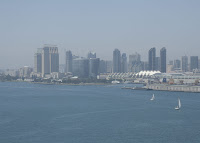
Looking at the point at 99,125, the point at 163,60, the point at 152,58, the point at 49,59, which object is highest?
the point at 152,58

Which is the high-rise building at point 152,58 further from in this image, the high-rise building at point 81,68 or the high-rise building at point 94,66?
the high-rise building at point 81,68

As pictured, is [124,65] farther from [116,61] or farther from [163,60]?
[163,60]

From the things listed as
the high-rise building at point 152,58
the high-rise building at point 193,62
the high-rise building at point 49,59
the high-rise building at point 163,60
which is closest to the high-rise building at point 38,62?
the high-rise building at point 49,59

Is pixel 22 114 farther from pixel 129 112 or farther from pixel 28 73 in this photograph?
pixel 28 73

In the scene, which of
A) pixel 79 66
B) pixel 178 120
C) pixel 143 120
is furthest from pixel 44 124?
pixel 79 66

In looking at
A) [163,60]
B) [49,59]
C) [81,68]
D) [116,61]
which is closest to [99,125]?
[81,68]

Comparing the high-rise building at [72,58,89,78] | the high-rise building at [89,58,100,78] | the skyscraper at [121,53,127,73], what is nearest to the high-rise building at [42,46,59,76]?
the high-rise building at [72,58,89,78]

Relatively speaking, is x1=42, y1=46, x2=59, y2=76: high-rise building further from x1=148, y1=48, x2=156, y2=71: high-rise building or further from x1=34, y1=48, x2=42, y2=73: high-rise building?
x1=148, y1=48, x2=156, y2=71: high-rise building

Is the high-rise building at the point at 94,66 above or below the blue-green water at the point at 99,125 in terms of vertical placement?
above

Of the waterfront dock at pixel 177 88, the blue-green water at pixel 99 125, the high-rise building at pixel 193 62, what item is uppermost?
the high-rise building at pixel 193 62
